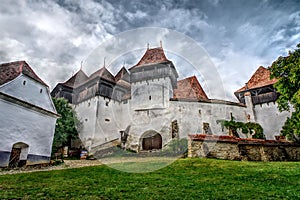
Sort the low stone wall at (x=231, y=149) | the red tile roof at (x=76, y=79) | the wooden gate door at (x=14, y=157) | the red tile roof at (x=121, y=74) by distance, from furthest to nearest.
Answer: the red tile roof at (x=121, y=74) < the red tile roof at (x=76, y=79) < the low stone wall at (x=231, y=149) < the wooden gate door at (x=14, y=157)

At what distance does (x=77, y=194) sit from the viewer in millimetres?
4320

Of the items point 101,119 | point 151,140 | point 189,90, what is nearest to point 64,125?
point 101,119

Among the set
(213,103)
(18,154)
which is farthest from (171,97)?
(18,154)

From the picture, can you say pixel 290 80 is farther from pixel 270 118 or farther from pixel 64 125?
pixel 64 125

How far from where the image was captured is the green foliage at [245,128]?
68.0 feet

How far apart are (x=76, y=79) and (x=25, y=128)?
65.6ft

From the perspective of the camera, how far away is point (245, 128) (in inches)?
832

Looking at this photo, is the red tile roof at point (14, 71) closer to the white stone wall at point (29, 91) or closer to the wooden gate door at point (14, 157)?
the white stone wall at point (29, 91)

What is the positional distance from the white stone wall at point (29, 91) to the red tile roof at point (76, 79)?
51.4 feet

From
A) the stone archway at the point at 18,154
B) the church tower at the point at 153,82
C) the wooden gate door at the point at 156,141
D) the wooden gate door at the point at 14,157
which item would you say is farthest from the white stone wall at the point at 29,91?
the church tower at the point at 153,82

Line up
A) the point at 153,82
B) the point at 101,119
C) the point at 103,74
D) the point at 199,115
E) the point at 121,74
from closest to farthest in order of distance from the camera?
1. the point at 199,115
2. the point at 153,82
3. the point at 101,119
4. the point at 103,74
5. the point at 121,74

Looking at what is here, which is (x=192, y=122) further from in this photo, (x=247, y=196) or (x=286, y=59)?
(x=247, y=196)

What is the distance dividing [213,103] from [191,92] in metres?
2.68

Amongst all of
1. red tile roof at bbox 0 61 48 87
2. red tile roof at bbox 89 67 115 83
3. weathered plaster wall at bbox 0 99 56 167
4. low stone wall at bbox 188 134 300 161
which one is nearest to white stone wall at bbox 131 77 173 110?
red tile roof at bbox 89 67 115 83
